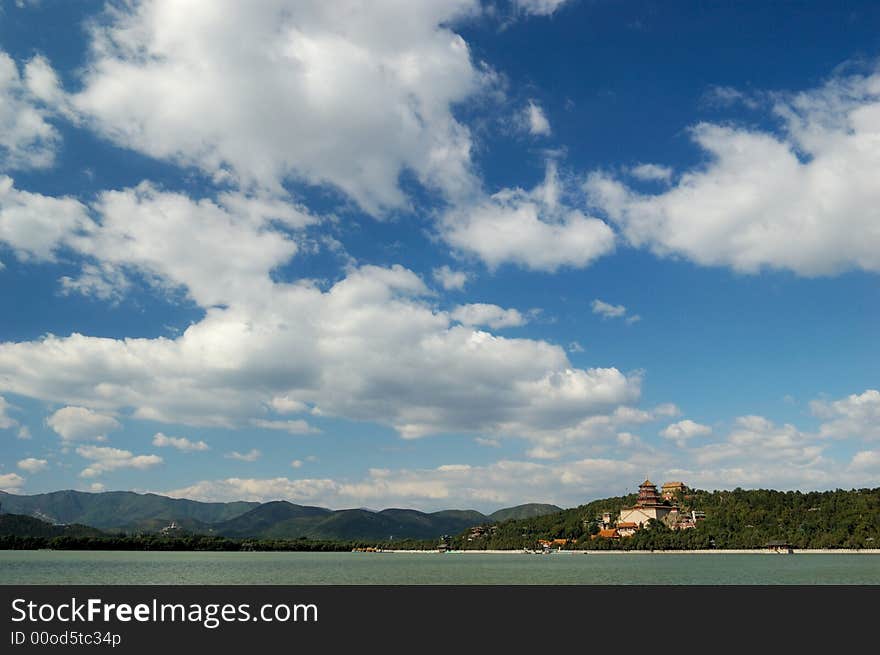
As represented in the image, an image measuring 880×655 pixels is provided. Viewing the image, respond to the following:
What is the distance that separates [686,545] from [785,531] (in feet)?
77.5

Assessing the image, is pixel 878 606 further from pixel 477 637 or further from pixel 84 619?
pixel 84 619

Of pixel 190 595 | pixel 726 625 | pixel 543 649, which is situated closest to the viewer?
pixel 543 649

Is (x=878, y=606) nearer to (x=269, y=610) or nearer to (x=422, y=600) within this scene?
(x=422, y=600)

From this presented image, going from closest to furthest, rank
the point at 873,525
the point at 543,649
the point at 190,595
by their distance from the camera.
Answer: the point at 543,649 < the point at 190,595 < the point at 873,525

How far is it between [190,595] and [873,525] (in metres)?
177

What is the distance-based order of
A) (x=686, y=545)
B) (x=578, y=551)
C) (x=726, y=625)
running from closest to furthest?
1. (x=726, y=625)
2. (x=686, y=545)
3. (x=578, y=551)

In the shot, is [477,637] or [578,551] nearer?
[477,637]

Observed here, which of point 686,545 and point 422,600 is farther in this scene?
point 686,545

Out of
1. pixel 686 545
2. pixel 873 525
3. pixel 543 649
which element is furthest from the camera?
pixel 686 545

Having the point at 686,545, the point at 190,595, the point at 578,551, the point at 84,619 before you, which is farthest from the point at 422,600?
the point at 578,551

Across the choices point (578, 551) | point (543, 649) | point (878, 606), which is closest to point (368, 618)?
point (543, 649)

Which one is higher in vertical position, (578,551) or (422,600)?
(422,600)

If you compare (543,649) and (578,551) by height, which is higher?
(543,649)

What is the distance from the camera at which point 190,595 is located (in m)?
25.0
